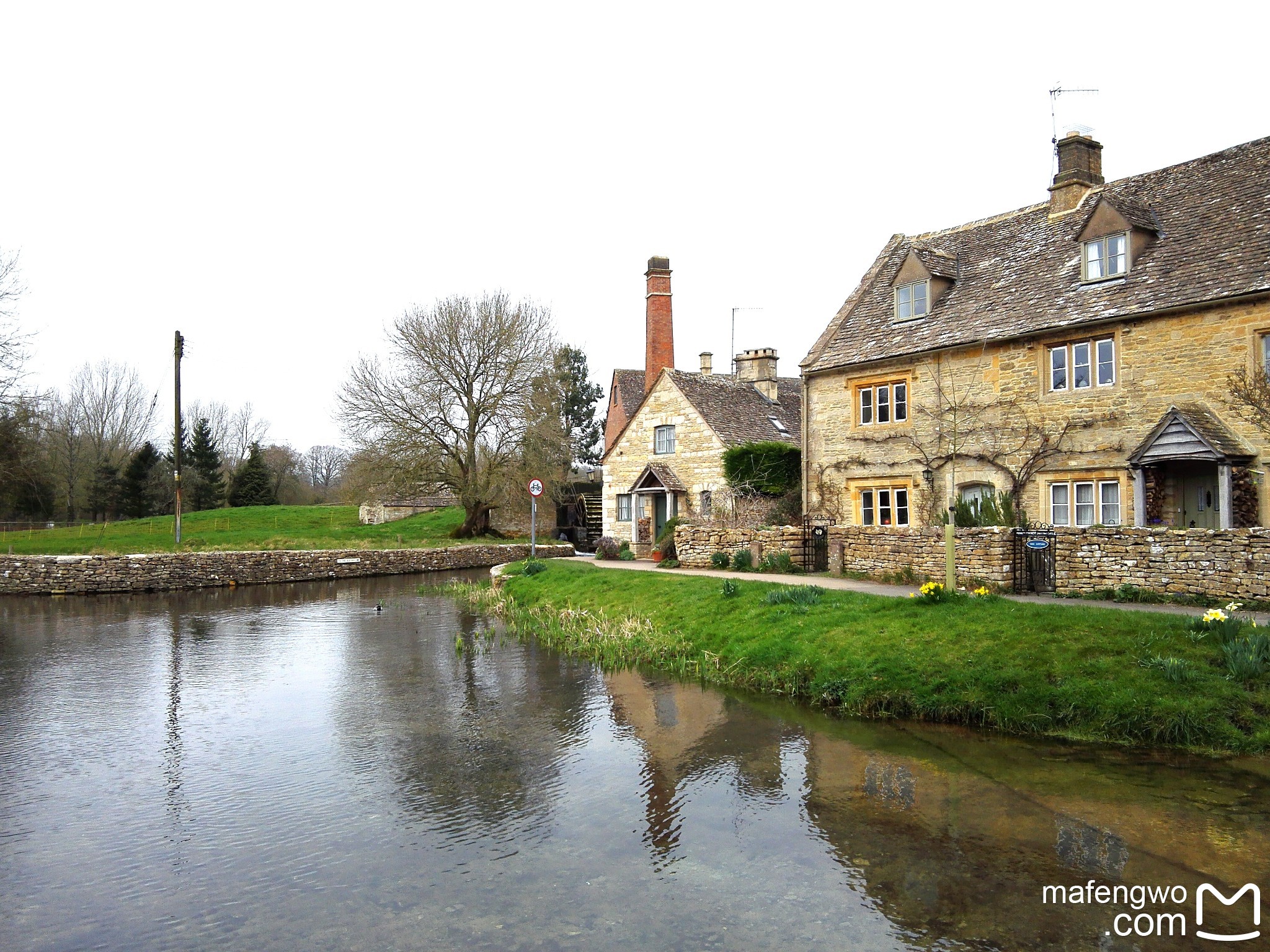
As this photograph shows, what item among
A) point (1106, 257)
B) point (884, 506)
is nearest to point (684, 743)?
point (884, 506)

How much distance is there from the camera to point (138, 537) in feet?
128

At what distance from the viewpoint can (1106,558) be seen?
1460 cm

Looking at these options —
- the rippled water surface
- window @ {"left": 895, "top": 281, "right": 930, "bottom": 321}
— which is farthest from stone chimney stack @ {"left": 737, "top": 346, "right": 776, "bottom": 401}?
the rippled water surface

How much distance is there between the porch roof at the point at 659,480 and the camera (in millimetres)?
31875

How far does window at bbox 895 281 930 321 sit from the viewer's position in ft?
75.5

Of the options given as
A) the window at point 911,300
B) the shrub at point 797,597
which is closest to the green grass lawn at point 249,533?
the window at point 911,300

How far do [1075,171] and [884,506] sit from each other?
9.77m

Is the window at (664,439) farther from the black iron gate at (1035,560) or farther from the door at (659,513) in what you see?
the black iron gate at (1035,560)

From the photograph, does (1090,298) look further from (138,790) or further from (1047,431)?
(138,790)

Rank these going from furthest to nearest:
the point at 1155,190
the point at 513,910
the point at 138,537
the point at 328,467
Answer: the point at 328,467 < the point at 138,537 < the point at 1155,190 < the point at 513,910

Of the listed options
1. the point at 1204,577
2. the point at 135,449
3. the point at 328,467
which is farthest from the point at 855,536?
the point at 328,467

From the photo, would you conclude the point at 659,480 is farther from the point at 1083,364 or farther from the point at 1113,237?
the point at 1113,237

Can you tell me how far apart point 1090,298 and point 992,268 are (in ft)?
12.7

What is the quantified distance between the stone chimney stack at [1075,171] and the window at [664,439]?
1470 centimetres
